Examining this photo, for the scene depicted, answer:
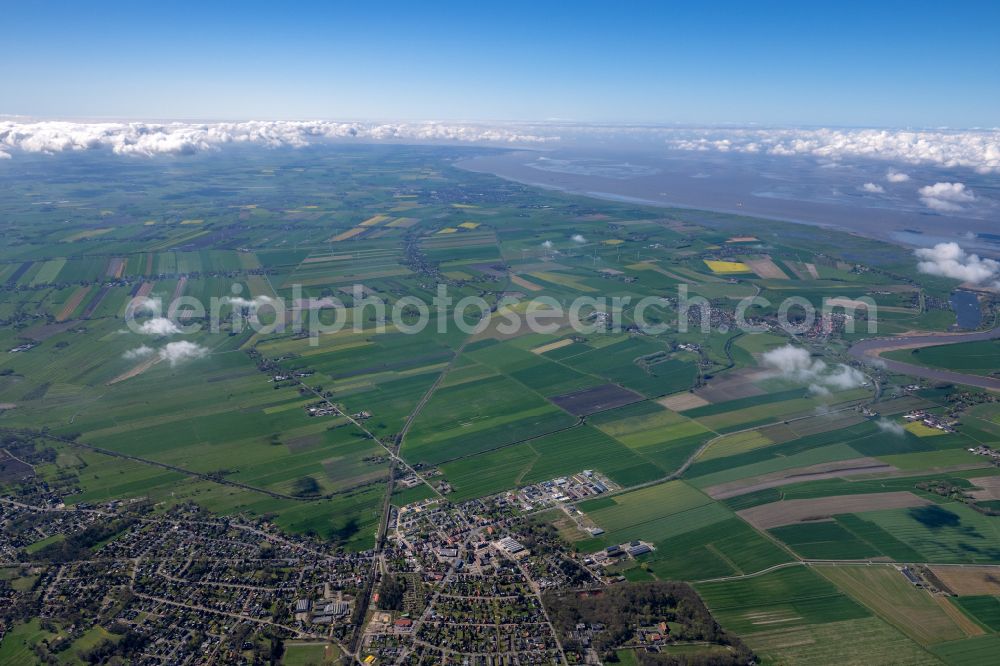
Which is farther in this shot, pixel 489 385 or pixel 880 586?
pixel 489 385

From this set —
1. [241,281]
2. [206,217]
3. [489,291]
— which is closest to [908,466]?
[489,291]

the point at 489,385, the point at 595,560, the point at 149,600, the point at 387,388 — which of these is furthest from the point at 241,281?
→ the point at 595,560

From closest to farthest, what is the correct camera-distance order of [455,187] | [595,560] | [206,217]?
[595,560], [206,217], [455,187]

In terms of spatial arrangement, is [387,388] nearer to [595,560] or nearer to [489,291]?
[595,560]

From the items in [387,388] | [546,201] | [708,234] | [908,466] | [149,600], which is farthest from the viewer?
[546,201]

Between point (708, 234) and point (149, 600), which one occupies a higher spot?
point (708, 234)

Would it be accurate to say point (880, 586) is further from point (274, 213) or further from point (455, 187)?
point (455, 187)
